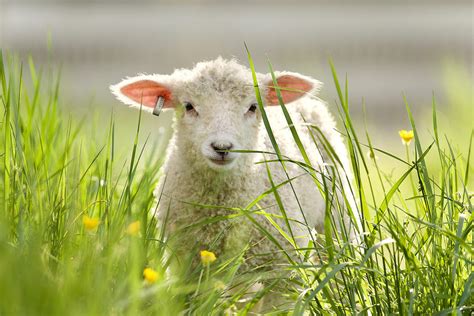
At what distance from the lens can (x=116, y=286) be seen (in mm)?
2586

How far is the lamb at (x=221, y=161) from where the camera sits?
12.2 ft

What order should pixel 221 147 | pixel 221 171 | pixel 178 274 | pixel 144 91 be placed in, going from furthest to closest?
pixel 144 91 < pixel 221 171 < pixel 221 147 < pixel 178 274

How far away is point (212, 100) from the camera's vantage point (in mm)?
3932

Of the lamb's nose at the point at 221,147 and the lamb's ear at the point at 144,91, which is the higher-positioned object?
the lamb's ear at the point at 144,91

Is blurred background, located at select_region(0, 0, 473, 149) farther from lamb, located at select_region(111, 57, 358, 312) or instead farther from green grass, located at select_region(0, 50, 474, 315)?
green grass, located at select_region(0, 50, 474, 315)

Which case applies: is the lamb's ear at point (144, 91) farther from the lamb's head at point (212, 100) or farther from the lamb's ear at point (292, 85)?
the lamb's ear at point (292, 85)

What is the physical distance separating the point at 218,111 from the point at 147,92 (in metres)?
0.45

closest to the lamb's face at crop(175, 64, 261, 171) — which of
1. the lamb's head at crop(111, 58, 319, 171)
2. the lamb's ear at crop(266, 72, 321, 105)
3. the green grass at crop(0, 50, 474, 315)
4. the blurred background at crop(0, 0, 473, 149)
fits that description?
the lamb's head at crop(111, 58, 319, 171)

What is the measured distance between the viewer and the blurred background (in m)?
12.0

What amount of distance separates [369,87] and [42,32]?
431 centimetres

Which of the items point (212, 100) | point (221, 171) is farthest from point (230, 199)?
point (212, 100)

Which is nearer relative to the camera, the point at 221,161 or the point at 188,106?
the point at 221,161

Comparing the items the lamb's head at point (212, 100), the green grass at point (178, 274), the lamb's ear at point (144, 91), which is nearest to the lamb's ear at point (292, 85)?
the lamb's head at point (212, 100)

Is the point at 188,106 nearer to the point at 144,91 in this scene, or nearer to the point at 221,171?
the point at 144,91
